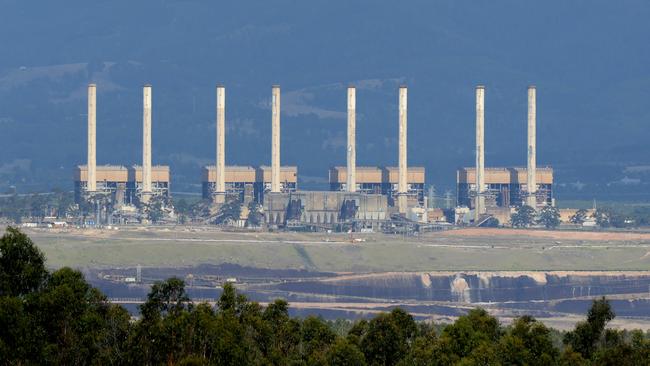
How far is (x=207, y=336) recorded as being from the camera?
55750 millimetres

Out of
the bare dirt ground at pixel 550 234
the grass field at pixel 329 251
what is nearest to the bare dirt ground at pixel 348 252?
the grass field at pixel 329 251

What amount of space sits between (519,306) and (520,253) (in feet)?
102

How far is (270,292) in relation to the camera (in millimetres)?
148875

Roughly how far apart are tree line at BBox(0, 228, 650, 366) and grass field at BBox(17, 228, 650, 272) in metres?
101

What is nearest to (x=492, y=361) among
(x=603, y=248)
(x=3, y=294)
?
(x=3, y=294)

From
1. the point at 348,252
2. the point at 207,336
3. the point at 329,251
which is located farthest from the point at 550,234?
the point at 207,336

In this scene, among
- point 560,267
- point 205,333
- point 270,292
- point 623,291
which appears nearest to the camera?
point 205,333

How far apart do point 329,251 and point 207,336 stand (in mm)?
123693

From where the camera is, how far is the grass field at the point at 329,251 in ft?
556

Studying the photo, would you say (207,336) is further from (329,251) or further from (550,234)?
(550,234)

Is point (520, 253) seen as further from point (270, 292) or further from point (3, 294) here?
point (3, 294)

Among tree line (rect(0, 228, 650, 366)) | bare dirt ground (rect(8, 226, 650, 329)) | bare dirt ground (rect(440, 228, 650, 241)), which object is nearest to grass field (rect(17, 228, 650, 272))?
bare dirt ground (rect(8, 226, 650, 329))

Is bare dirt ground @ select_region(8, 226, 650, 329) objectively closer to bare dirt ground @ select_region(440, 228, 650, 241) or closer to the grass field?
the grass field

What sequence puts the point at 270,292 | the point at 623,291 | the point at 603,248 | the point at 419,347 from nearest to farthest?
the point at 419,347, the point at 270,292, the point at 623,291, the point at 603,248
